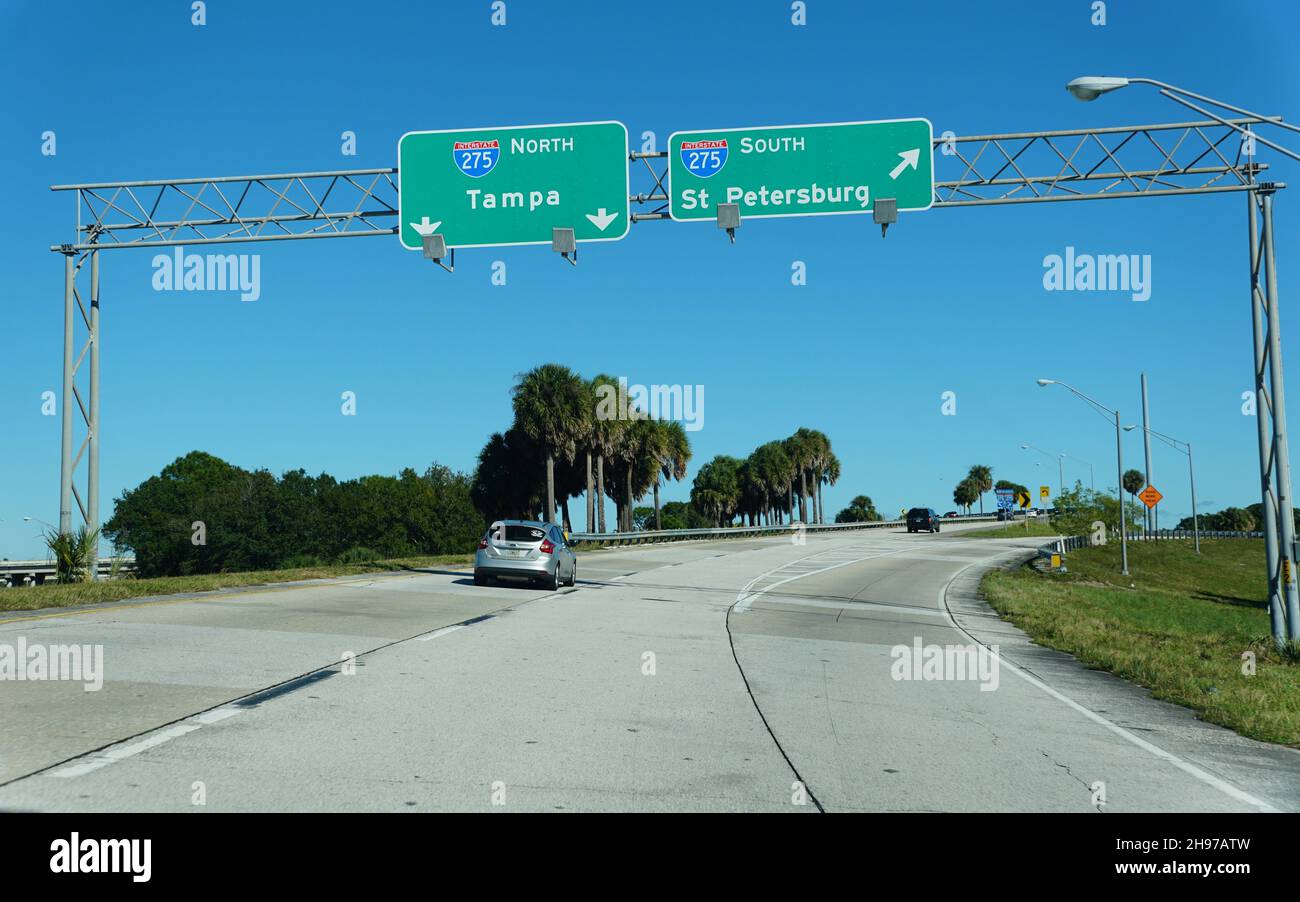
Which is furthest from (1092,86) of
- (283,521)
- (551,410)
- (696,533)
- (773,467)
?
(773,467)

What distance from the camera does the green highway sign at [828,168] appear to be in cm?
2105

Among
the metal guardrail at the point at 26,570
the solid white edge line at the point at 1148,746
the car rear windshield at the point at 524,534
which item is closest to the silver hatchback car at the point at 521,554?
the car rear windshield at the point at 524,534

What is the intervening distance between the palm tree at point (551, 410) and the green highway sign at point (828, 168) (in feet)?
144

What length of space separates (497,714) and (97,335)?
1923 cm

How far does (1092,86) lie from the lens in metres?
15.8

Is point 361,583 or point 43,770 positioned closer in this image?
point 43,770

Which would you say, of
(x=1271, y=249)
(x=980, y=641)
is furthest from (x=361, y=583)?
(x=1271, y=249)

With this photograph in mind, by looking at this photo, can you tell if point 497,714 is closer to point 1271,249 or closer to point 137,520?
point 1271,249

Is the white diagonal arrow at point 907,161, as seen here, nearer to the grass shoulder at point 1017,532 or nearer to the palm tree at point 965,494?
the grass shoulder at point 1017,532

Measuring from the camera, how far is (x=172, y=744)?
7711mm

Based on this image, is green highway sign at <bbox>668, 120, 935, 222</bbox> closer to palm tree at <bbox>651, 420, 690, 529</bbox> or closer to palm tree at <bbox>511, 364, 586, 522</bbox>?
palm tree at <bbox>511, 364, 586, 522</bbox>

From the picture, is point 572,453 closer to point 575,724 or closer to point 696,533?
point 696,533

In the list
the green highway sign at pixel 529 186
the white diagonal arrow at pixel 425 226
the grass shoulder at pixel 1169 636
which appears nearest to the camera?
the grass shoulder at pixel 1169 636
